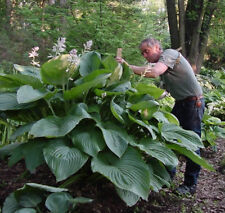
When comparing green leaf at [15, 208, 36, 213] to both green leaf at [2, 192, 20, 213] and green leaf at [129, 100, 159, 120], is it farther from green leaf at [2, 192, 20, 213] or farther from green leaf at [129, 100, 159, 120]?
green leaf at [129, 100, 159, 120]

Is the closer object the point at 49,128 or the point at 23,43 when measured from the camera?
the point at 49,128

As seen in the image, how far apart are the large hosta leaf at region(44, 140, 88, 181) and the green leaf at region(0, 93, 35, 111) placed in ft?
1.50

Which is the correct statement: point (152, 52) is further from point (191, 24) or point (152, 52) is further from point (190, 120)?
point (191, 24)

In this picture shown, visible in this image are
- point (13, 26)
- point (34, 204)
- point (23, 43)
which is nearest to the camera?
point (34, 204)

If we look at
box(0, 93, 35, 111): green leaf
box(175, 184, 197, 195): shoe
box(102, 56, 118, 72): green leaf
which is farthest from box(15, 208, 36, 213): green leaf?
box(175, 184, 197, 195): shoe

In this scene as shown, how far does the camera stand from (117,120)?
276cm

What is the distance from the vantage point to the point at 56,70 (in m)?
2.51

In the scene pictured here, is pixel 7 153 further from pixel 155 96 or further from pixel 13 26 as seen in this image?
pixel 13 26

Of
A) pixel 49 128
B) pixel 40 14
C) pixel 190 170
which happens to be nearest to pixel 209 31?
pixel 40 14

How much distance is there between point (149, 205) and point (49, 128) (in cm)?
121

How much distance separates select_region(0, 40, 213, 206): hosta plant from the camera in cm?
229

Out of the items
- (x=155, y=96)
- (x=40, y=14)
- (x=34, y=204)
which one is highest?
(x=40, y=14)

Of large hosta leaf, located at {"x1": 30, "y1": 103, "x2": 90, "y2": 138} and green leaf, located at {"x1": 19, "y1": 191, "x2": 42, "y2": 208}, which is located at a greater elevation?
large hosta leaf, located at {"x1": 30, "y1": 103, "x2": 90, "y2": 138}

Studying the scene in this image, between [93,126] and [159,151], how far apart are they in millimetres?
607
